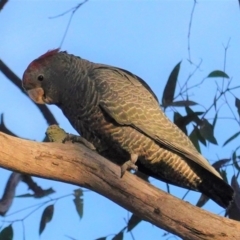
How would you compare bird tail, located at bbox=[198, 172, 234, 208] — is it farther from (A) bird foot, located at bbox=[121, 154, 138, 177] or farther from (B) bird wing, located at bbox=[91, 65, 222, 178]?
(A) bird foot, located at bbox=[121, 154, 138, 177]

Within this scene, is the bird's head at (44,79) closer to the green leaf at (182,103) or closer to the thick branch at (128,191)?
the green leaf at (182,103)

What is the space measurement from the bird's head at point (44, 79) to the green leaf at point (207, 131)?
69 centimetres

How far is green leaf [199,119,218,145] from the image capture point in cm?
296

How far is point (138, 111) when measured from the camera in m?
2.53

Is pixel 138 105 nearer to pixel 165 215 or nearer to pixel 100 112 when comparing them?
pixel 100 112

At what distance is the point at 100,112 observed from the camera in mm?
2510

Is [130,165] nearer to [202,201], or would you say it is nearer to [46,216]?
[202,201]

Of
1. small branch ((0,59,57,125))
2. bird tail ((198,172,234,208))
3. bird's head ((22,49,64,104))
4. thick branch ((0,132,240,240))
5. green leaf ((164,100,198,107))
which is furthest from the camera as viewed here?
small branch ((0,59,57,125))

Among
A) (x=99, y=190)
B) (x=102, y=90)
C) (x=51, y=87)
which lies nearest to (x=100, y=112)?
(x=102, y=90)

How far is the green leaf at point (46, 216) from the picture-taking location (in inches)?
124

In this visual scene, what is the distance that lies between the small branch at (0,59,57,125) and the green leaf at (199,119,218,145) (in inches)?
26.2

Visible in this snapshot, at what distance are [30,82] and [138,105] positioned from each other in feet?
1.53

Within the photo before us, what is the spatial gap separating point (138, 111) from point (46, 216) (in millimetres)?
908

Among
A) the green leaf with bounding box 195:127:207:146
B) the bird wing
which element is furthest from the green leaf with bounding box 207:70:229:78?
the bird wing
